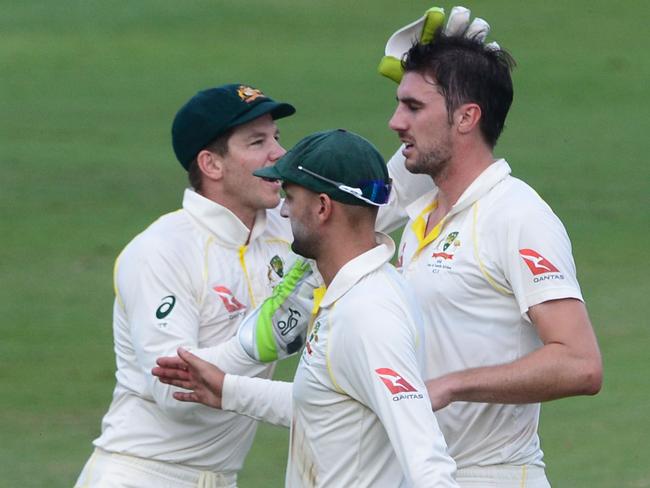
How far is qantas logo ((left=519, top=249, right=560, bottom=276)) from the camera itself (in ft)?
17.4

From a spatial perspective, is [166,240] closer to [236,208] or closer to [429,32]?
[236,208]

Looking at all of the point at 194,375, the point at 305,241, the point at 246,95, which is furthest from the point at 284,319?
the point at 246,95

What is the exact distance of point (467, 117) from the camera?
5.78 metres

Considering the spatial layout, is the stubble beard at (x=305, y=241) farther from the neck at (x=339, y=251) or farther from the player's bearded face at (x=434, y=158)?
the player's bearded face at (x=434, y=158)

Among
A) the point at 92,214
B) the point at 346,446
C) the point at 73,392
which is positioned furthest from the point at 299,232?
the point at 92,214

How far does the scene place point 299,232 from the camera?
5.11m

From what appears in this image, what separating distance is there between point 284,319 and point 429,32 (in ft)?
4.20

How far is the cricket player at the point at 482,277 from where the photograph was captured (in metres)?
5.27

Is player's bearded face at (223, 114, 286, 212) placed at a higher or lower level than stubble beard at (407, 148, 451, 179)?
lower

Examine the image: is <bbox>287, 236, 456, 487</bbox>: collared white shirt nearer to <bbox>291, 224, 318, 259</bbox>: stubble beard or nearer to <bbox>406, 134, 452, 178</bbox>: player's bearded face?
<bbox>291, 224, 318, 259</bbox>: stubble beard

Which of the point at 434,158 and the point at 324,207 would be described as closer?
the point at 324,207

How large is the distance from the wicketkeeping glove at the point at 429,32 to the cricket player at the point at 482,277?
3.0 inches

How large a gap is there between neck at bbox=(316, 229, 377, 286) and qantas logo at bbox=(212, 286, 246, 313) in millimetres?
1196

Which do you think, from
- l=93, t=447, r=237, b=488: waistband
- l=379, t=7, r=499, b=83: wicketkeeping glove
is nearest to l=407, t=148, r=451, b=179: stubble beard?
l=379, t=7, r=499, b=83: wicketkeeping glove
